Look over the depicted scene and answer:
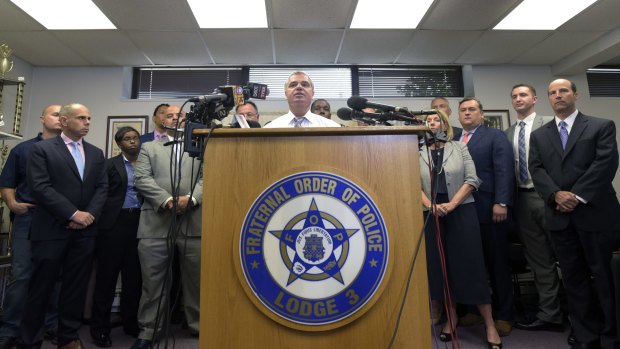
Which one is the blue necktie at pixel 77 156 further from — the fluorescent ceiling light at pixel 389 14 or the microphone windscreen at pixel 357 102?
the fluorescent ceiling light at pixel 389 14

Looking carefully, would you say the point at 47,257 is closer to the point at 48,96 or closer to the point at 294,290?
the point at 294,290

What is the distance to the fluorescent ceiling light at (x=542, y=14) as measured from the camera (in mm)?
3633

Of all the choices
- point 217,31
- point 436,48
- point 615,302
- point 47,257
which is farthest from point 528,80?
point 47,257

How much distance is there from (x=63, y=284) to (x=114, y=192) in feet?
2.39

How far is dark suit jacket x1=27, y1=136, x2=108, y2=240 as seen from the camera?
217 centimetres

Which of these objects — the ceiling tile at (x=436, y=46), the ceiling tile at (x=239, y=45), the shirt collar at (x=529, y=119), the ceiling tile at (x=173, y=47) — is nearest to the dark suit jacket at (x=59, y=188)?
the ceiling tile at (x=173, y=47)

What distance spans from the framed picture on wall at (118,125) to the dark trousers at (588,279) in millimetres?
4664

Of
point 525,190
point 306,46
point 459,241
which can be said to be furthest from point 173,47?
point 525,190

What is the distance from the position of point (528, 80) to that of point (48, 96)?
660 centimetres

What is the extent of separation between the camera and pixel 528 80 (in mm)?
5094

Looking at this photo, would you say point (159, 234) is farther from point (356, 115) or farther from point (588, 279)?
point (588, 279)

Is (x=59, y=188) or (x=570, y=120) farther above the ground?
(x=570, y=120)

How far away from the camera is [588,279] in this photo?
219 cm

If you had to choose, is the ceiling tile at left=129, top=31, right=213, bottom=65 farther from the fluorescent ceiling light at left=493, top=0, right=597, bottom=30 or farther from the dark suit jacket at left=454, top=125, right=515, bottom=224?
the fluorescent ceiling light at left=493, top=0, right=597, bottom=30
